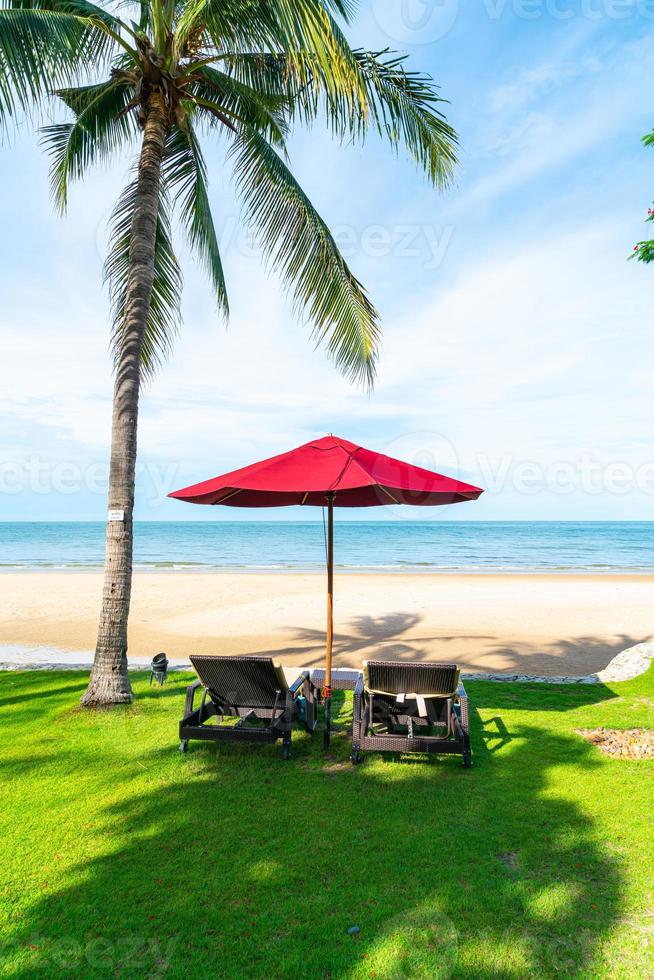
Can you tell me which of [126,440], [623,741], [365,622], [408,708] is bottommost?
[365,622]

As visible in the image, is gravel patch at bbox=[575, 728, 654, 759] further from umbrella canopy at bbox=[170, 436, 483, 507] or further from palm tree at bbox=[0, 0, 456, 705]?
palm tree at bbox=[0, 0, 456, 705]

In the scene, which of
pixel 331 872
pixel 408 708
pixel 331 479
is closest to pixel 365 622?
pixel 408 708

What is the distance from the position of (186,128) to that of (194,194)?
995 millimetres

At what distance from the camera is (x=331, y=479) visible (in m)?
4.53

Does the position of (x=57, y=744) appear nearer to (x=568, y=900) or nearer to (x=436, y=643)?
(x=568, y=900)

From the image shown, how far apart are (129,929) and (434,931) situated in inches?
55.0

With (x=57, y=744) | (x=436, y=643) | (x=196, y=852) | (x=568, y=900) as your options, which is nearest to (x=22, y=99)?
(x=57, y=744)

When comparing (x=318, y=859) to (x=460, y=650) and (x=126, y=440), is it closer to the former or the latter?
(x=126, y=440)

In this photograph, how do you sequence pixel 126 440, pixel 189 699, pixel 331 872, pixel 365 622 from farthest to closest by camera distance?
pixel 365 622 → pixel 126 440 → pixel 189 699 → pixel 331 872

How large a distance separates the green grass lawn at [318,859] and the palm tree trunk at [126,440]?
2.58 ft

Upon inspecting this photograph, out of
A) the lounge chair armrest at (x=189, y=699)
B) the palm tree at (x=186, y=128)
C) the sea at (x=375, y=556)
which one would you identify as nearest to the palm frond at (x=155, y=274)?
the palm tree at (x=186, y=128)

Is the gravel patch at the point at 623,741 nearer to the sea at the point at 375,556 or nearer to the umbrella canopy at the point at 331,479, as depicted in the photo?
the umbrella canopy at the point at 331,479

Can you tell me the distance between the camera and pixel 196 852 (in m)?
3.23

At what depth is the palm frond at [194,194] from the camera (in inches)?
302
